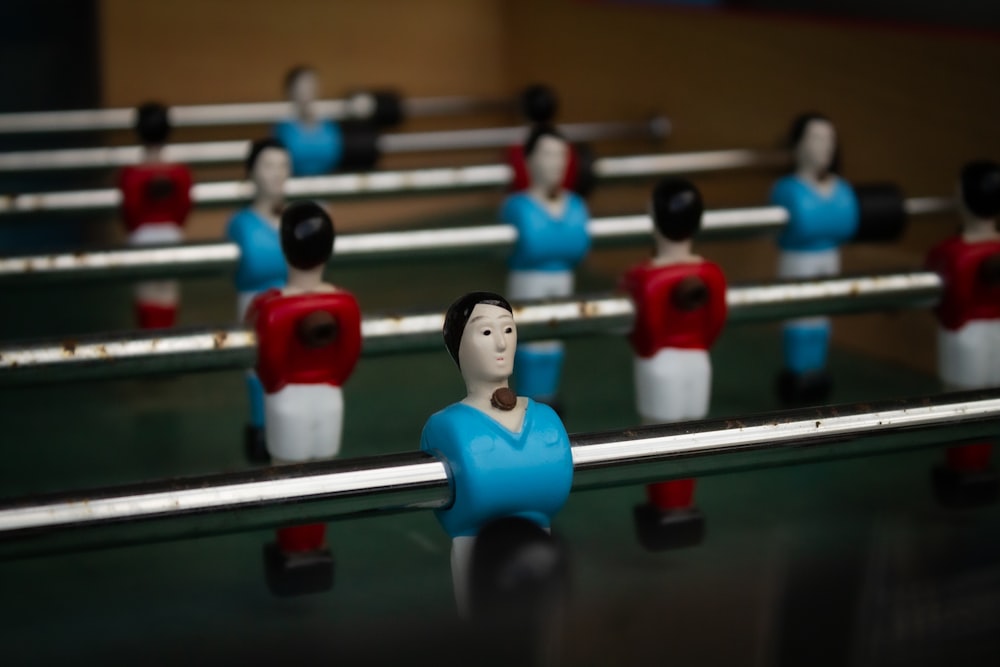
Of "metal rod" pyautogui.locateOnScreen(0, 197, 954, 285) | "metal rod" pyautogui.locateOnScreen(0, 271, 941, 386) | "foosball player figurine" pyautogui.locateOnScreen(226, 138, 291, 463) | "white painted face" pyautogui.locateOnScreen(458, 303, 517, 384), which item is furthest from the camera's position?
"foosball player figurine" pyautogui.locateOnScreen(226, 138, 291, 463)

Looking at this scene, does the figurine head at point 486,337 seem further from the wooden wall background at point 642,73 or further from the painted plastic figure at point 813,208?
the wooden wall background at point 642,73

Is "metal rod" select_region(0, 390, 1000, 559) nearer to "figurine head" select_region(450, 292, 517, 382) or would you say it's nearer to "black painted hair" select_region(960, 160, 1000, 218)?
"figurine head" select_region(450, 292, 517, 382)

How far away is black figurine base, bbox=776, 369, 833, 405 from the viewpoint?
7.29 feet

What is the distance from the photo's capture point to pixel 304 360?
1.34 meters

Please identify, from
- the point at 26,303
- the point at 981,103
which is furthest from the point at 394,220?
the point at 981,103

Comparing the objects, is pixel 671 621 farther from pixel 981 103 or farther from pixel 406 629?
pixel 981 103

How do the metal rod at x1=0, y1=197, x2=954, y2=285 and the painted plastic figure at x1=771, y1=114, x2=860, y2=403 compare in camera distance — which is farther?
the painted plastic figure at x1=771, y1=114, x2=860, y2=403

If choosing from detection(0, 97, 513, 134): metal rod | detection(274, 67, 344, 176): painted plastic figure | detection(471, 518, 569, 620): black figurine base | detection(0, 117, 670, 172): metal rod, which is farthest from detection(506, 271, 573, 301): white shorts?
detection(0, 97, 513, 134): metal rod

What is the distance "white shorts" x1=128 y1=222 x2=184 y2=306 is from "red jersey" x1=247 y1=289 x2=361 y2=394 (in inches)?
35.7

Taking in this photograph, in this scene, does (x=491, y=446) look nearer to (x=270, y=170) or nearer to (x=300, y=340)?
(x=300, y=340)

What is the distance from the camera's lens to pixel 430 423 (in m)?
0.99

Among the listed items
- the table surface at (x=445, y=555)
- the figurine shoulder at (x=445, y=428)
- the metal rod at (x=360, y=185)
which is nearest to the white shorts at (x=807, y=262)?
the table surface at (x=445, y=555)

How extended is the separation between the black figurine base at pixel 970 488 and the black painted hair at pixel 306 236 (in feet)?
2.82

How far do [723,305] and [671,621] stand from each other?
639 millimetres
